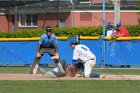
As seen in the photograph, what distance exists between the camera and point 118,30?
2327 cm

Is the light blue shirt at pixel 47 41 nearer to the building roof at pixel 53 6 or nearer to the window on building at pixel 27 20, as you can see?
the building roof at pixel 53 6

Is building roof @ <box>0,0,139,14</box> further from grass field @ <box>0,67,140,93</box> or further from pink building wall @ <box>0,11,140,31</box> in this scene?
grass field @ <box>0,67,140,93</box>

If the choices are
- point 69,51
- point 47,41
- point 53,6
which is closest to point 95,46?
point 69,51

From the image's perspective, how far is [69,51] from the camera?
→ 23.5m

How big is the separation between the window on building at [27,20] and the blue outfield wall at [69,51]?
2298 cm

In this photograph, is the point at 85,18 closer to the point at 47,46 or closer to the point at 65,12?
the point at 65,12

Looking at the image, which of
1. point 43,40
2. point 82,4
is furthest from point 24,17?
point 43,40
